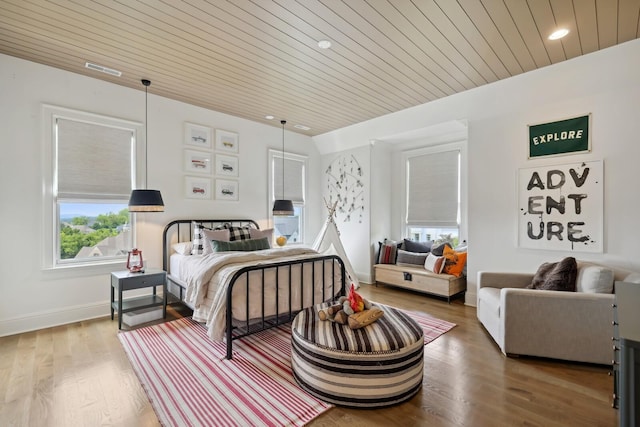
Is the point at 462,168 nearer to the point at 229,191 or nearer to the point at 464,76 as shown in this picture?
the point at 464,76

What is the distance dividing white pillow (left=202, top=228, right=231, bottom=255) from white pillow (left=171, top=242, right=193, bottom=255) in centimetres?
20

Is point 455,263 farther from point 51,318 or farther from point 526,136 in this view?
point 51,318

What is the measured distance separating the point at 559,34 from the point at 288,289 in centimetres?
336

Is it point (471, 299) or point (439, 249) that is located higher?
point (439, 249)

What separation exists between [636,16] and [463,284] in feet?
11.1

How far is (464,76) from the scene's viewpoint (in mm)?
3375

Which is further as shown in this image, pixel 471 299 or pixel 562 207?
pixel 471 299

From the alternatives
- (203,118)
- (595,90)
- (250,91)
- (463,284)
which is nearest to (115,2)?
(250,91)

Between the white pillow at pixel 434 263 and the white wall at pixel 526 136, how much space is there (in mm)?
418

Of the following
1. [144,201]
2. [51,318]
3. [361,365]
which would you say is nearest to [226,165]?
[144,201]

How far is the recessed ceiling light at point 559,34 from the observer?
251 centimetres

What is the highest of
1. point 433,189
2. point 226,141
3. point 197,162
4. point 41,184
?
point 226,141

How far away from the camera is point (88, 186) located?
138 inches

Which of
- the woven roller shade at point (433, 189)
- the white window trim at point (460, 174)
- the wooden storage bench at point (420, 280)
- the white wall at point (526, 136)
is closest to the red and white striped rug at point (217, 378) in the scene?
the wooden storage bench at point (420, 280)
